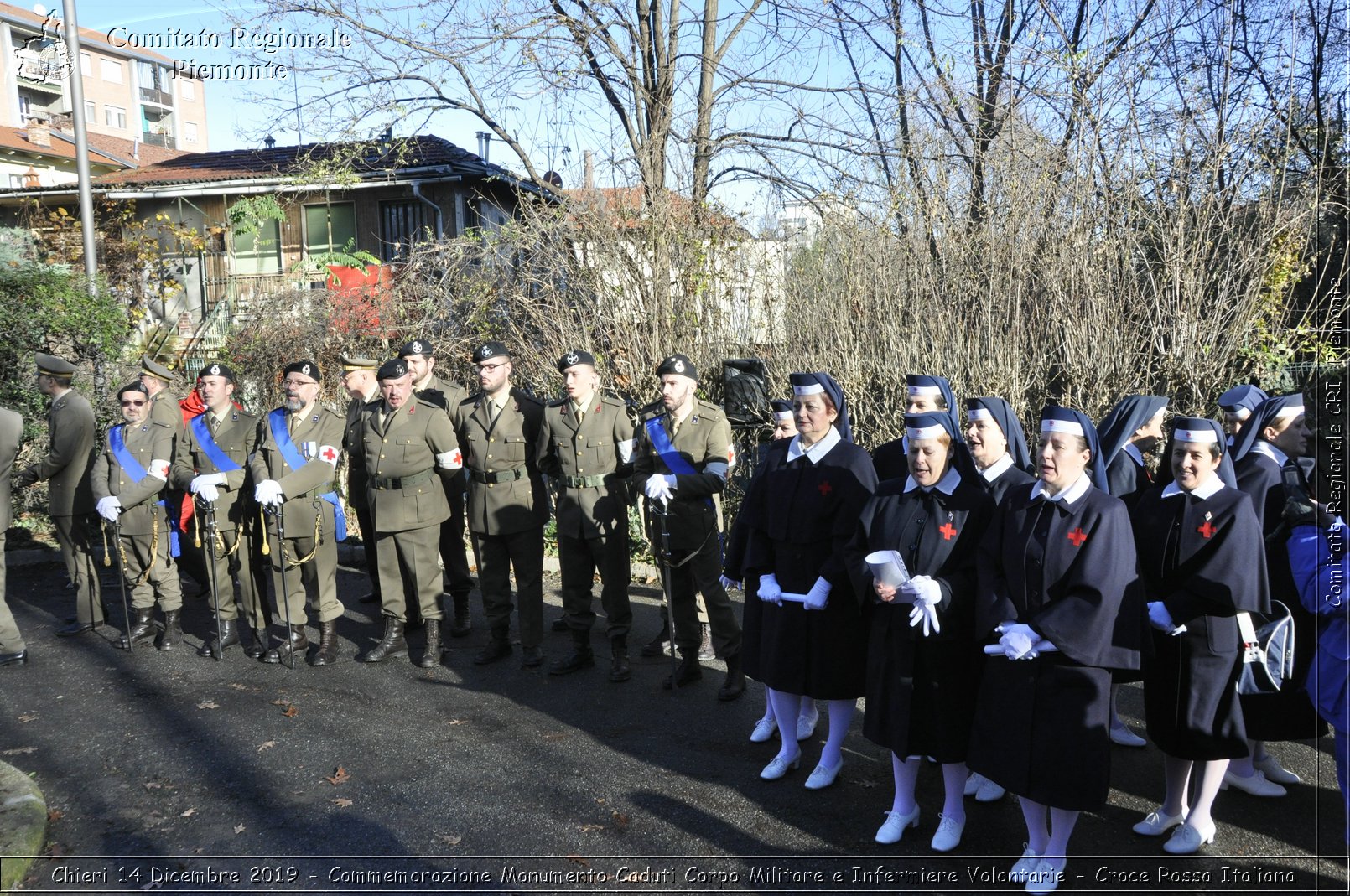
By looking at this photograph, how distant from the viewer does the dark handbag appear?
3998 mm

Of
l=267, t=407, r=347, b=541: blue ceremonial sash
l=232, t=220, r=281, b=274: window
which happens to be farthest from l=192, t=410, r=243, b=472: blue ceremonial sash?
l=232, t=220, r=281, b=274: window

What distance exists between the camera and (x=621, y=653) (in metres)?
6.69

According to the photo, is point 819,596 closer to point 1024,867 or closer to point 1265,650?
point 1024,867

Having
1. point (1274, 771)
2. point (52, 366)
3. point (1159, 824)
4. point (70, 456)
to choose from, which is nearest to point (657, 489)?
point (1159, 824)

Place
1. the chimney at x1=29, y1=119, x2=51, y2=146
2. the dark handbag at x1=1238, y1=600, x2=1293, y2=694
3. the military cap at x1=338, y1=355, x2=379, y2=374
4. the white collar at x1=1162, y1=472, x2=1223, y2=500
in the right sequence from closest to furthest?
the dark handbag at x1=1238, y1=600, x2=1293, y2=694 → the white collar at x1=1162, y1=472, x2=1223, y2=500 → the military cap at x1=338, y1=355, x2=379, y2=374 → the chimney at x1=29, y1=119, x2=51, y2=146

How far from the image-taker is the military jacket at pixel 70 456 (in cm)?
798

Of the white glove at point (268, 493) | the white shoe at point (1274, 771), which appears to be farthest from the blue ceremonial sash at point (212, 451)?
the white shoe at point (1274, 771)

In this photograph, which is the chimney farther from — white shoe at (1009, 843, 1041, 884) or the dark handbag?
the dark handbag

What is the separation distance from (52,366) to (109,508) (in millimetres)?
1510

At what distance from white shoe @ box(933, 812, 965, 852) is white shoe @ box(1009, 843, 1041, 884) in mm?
290

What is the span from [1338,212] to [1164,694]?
7.25m

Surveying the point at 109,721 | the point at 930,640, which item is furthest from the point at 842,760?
the point at 109,721

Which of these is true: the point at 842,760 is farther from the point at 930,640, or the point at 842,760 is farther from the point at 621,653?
the point at 621,653

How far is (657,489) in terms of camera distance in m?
5.99
